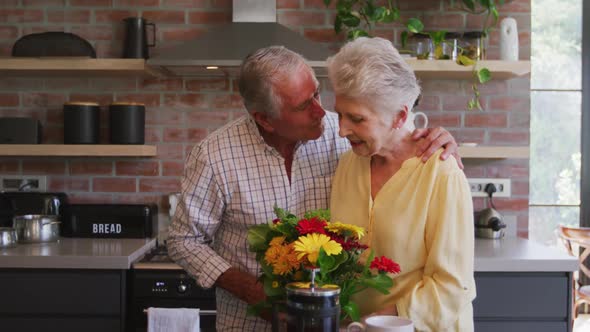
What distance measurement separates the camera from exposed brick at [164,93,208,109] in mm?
3660

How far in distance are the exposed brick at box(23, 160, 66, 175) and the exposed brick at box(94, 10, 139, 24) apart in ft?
2.51

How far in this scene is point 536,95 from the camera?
454 cm

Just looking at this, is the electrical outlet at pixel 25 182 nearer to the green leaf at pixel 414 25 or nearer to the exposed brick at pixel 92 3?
the exposed brick at pixel 92 3

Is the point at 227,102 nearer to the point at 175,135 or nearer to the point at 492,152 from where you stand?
the point at 175,135

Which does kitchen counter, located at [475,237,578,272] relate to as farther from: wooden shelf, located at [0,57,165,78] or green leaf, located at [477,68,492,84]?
wooden shelf, located at [0,57,165,78]

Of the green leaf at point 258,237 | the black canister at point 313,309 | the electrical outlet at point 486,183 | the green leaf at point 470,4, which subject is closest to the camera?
the black canister at point 313,309

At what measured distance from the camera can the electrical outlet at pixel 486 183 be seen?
3617 mm

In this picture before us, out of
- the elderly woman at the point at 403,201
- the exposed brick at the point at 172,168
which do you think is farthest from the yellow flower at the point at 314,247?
the exposed brick at the point at 172,168

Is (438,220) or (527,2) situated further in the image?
(527,2)

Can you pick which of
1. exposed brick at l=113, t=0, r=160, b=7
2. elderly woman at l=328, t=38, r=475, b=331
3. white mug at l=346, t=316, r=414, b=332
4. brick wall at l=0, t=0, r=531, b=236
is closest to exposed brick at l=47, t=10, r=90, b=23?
brick wall at l=0, t=0, r=531, b=236

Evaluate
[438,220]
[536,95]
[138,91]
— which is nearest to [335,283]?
[438,220]

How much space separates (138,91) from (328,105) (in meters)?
0.97

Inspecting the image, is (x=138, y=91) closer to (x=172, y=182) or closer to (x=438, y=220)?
(x=172, y=182)

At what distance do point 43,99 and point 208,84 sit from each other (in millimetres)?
856
